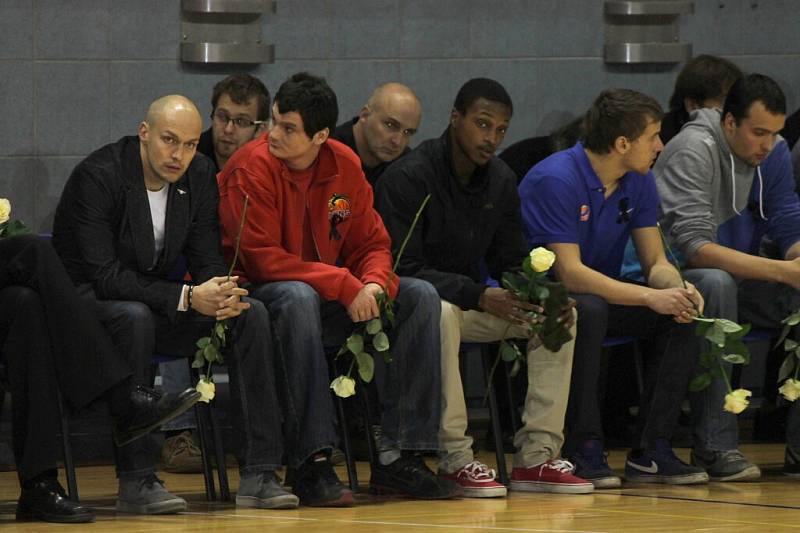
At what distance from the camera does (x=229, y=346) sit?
4.49 meters

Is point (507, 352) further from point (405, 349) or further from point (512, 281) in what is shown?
point (405, 349)

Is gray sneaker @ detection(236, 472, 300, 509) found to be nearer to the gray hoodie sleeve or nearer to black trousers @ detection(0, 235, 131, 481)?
black trousers @ detection(0, 235, 131, 481)

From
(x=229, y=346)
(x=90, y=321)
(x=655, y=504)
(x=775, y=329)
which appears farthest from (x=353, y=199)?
(x=775, y=329)

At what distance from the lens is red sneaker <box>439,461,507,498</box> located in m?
4.71

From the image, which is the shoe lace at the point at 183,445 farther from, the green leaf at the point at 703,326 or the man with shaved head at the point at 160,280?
the green leaf at the point at 703,326

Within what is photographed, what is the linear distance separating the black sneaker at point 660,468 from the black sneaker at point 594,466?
17cm

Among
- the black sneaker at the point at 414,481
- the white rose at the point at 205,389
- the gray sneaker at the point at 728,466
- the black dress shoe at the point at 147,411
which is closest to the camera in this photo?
the black dress shoe at the point at 147,411

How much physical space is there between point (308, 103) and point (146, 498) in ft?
4.15

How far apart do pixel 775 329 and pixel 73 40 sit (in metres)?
2.80

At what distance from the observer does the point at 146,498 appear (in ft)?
14.0

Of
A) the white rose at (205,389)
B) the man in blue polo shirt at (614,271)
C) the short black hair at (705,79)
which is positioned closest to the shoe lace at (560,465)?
the man in blue polo shirt at (614,271)

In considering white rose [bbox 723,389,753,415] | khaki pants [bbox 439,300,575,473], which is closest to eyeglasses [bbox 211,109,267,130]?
khaki pants [bbox 439,300,575,473]

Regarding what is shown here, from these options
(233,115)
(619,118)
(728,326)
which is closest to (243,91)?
(233,115)

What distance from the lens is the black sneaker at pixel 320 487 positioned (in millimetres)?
4426
